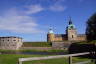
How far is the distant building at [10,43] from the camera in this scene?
393ft

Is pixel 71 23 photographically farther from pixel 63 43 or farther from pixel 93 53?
pixel 93 53

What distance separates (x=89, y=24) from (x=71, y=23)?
93.6m

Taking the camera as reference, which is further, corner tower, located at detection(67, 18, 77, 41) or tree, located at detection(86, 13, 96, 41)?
corner tower, located at detection(67, 18, 77, 41)

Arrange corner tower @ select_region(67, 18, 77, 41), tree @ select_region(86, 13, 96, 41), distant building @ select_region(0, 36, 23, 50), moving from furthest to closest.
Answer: corner tower @ select_region(67, 18, 77, 41) < distant building @ select_region(0, 36, 23, 50) < tree @ select_region(86, 13, 96, 41)

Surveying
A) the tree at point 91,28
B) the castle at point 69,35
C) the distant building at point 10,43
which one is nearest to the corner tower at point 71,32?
the castle at point 69,35

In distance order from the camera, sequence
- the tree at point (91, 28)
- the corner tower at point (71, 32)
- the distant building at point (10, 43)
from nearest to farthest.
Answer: the tree at point (91, 28)
the distant building at point (10, 43)
the corner tower at point (71, 32)

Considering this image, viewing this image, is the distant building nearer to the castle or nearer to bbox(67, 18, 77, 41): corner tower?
the castle

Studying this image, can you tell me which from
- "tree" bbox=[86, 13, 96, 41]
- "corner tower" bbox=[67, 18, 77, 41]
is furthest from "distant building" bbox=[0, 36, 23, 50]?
"tree" bbox=[86, 13, 96, 41]

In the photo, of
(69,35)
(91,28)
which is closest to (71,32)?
(69,35)

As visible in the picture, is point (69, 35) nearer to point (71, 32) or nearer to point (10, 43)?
point (71, 32)

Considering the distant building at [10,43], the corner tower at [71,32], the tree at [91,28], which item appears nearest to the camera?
the tree at [91,28]

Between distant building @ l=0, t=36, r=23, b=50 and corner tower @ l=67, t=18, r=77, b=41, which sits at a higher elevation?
corner tower @ l=67, t=18, r=77, b=41

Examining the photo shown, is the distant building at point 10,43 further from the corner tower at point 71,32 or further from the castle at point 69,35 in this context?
the corner tower at point 71,32

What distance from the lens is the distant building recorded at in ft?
393
